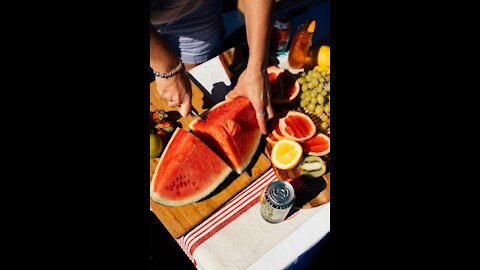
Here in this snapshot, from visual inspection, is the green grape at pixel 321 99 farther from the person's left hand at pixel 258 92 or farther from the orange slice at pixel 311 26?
the orange slice at pixel 311 26

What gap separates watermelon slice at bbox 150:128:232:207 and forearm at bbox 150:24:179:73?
0.43 metres

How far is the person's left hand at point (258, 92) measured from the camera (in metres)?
2.09

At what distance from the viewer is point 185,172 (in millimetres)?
1984

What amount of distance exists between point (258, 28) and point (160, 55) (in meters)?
0.65

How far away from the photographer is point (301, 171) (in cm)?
199

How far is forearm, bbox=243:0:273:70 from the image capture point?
6.35 feet

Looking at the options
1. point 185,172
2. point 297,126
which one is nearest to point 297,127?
point 297,126

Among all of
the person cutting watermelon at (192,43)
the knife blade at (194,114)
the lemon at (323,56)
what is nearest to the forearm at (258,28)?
the person cutting watermelon at (192,43)

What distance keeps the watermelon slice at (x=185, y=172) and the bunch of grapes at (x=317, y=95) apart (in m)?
0.76

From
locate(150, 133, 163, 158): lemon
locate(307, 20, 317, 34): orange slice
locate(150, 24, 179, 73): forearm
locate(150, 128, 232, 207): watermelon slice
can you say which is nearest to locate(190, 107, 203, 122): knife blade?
locate(150, 128, 232, 207): watermelon slice
